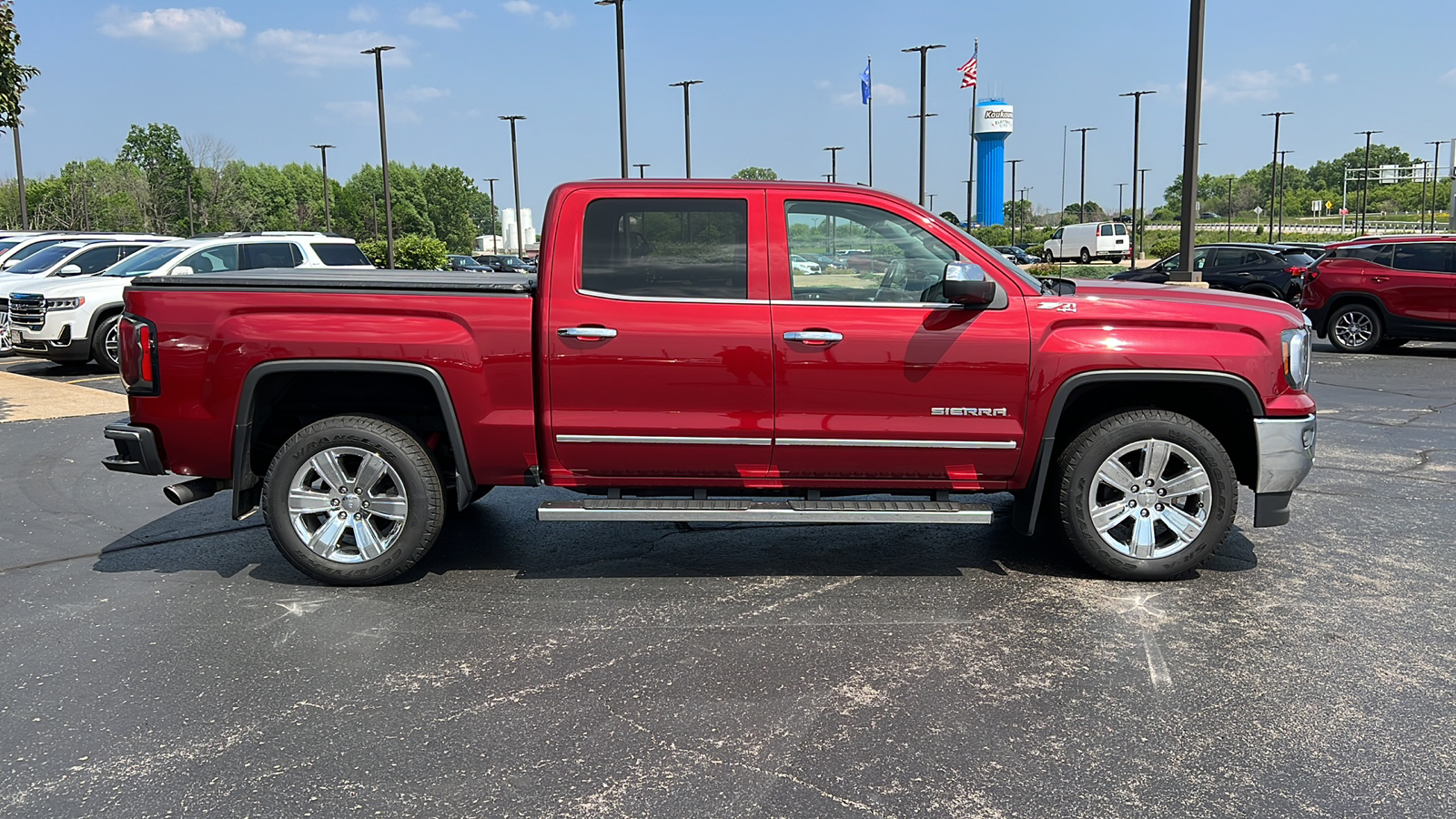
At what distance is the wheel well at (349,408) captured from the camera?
5.49 m

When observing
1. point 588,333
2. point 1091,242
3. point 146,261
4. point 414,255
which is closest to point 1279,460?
point 588,333

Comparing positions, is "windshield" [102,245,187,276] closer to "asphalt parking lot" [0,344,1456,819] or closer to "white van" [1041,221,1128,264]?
"asphalt parking lot" [0,344,1456,819]

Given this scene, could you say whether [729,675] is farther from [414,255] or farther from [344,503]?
[414,255]

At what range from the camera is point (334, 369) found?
17.1ft

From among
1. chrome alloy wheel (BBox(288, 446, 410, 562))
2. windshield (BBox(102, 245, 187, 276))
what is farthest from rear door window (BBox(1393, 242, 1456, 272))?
windshield (BBox(102, 245, 187, 276))

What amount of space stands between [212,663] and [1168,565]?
420cm

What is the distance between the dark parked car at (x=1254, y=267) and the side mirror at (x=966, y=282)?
19.7m

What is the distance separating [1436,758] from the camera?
3561mm

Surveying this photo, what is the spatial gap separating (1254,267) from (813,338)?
2157 centimetres

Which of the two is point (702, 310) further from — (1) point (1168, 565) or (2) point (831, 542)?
(1) point (1168, 565)

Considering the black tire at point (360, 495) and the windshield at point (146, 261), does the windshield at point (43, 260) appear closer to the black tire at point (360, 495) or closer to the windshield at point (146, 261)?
the windshield at point (146, 261)

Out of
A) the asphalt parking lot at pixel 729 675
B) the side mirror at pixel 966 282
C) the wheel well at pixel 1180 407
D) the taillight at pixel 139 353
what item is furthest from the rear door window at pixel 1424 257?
the taillight at pixel 139 353

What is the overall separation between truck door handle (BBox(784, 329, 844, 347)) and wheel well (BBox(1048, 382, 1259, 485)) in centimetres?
121


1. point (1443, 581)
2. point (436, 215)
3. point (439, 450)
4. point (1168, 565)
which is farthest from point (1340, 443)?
point (436, 215)
